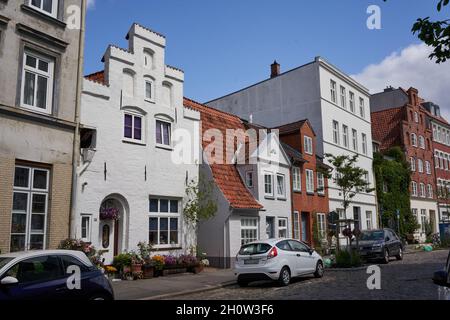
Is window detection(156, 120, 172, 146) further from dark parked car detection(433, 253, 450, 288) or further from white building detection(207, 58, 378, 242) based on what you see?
dark parked car detection(433, 253, 450, 288)

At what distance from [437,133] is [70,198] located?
5086cm

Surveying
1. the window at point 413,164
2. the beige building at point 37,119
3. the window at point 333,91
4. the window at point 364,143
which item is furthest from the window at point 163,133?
the window at point 413,164

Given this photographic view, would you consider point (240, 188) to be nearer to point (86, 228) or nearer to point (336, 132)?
point (86, 228)

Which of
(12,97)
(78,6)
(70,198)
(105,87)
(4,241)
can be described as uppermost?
(78,6)

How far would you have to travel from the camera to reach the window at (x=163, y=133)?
20.0m

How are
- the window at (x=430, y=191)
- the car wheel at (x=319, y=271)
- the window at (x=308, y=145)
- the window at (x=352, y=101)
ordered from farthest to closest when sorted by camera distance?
the window at (x=430, y=191)
the window at (x=352, y=101)
the window at (x=308, y=145)
the car wheel at (x=319, y=271)

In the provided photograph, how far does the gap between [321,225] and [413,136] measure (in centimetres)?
2443

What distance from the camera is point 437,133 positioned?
182ft

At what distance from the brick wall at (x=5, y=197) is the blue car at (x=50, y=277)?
557 cm

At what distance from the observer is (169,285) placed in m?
15.4

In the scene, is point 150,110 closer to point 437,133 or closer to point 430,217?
point 430,217

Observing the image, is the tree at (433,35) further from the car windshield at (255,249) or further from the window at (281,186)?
the window at (281,186)

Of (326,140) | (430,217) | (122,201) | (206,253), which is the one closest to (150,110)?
(122,201)

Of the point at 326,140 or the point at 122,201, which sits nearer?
the point at 122,201
